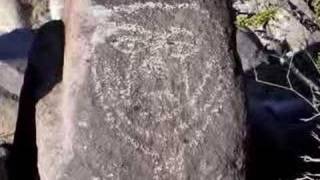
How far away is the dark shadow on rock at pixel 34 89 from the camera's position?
431cm

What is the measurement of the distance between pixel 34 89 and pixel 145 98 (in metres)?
0.51

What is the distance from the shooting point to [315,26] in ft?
24.2

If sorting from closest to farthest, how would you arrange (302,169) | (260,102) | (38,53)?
(38,53) → (302,169) → (260,102)

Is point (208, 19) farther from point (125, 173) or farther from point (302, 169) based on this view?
point (302, 169)

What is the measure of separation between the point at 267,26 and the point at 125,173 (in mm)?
3734

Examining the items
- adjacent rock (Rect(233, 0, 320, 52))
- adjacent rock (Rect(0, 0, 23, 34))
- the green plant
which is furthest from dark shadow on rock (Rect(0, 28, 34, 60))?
adjacent rock (Rect(233, 0, 320, 52))

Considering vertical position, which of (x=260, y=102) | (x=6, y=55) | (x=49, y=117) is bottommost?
(x=6, y=55)

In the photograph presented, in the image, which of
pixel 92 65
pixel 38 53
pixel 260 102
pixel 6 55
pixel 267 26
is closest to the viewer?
pixel 92 65

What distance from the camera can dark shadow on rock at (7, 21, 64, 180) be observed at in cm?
431

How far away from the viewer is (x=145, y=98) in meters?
4.12

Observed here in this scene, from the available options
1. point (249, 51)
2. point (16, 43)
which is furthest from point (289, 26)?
point (16, 43)

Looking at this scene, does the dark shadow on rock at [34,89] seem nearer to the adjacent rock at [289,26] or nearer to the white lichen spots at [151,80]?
the white lichen spots at [151,80]

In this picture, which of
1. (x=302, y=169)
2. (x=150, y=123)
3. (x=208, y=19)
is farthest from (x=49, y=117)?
(x=302, y=169)

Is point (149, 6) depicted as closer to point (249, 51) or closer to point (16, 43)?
point (249, 51)
